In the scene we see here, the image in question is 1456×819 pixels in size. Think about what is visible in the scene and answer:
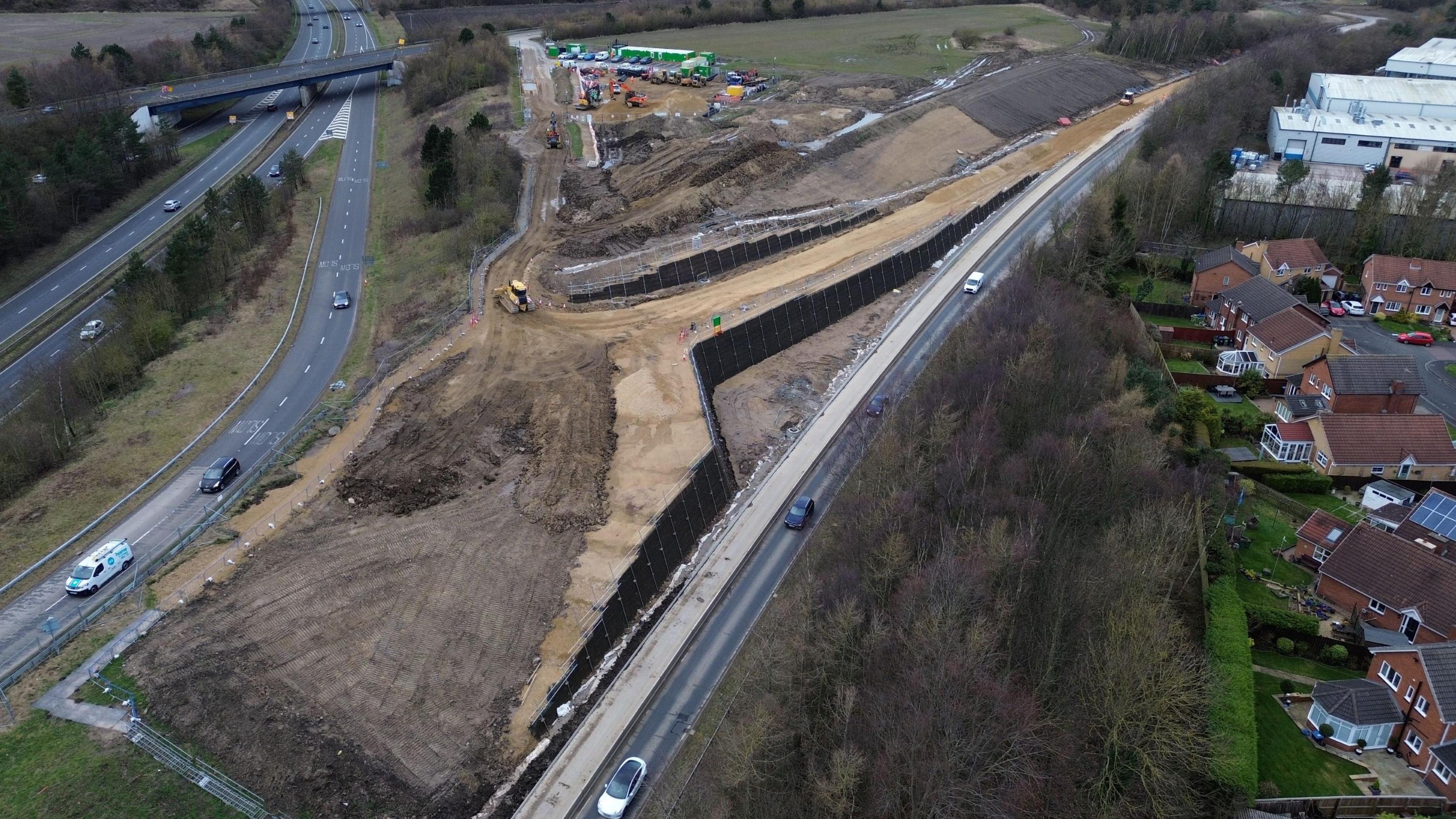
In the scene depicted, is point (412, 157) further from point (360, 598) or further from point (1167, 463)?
point (1167, 463)

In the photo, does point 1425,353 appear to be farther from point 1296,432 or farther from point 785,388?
point 785,388

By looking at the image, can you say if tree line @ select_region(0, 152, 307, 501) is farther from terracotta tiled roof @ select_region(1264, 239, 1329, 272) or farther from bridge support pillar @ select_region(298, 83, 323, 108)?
terracotta tiled roof @ select_region(1264, 239, 1329, 272)

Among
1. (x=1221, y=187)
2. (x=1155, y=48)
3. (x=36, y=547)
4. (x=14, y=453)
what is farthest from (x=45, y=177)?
(x=1155, y=48)

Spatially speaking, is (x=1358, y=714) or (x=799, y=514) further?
(x=799, y=514)

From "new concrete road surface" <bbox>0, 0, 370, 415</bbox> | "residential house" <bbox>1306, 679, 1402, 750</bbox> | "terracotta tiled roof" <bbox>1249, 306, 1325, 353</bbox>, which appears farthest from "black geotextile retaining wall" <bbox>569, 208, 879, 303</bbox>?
"residential house" <bbox>1306, 679, 1402, 750</bbox>

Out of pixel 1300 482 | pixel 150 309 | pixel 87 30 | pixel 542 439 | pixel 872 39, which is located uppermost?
pixel 87 30

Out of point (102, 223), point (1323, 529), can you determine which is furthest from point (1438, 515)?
point (102, 223)

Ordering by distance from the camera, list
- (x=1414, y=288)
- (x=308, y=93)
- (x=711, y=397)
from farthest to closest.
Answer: (x=308, y=93), (x=1414, y=288), (x=711, y=397)
